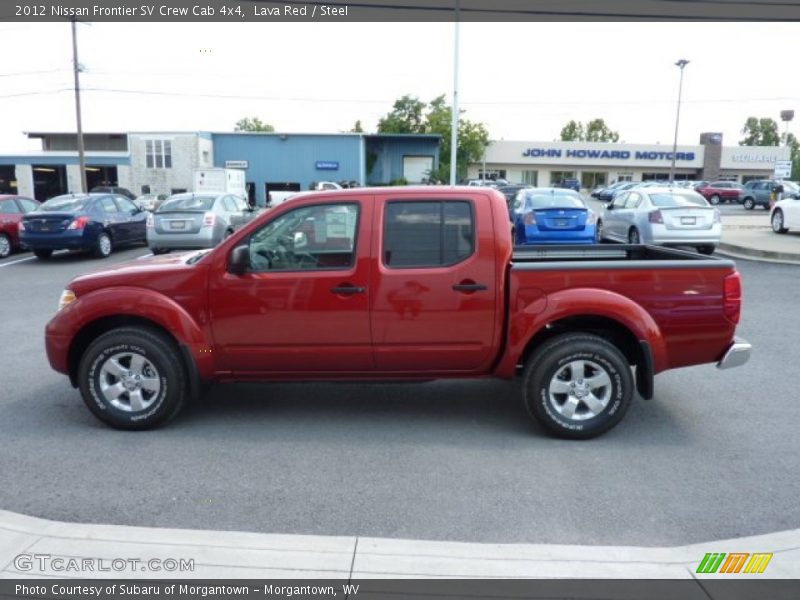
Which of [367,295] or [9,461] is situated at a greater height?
[367,295]

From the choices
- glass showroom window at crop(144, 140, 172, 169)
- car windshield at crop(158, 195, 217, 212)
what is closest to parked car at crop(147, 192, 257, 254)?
car windshield at crop(158, 195, 217, 212)

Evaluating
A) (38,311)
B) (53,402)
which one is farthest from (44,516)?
(38,311)

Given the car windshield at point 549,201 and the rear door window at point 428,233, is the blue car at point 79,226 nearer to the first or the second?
the car windshield at point 549,201

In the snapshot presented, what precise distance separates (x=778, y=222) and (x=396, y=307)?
740 inches

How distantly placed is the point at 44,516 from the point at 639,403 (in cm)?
465

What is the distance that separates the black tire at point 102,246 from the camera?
52.6ft

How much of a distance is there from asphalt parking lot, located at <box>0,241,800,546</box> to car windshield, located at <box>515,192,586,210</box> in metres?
7.80

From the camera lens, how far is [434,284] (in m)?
4.87

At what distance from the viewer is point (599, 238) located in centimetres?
1736

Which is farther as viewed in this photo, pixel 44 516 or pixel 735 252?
pixel 735 252

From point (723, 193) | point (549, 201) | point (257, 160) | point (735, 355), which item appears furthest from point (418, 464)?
point (723, 193)

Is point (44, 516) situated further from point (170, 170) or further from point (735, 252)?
point (170, 170)

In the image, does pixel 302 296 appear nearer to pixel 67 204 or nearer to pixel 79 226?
pixel 79 226

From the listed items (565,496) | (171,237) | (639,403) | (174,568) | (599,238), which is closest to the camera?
(174,568)
